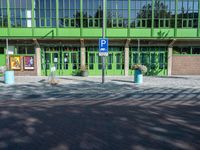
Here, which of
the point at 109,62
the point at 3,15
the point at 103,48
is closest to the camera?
the point at 103,48

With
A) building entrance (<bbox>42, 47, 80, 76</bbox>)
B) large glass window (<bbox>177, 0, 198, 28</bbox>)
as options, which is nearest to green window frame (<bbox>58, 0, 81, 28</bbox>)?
building entrance (<bbox>42, 47, 80, 76</bbox>)

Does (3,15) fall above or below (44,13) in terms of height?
below

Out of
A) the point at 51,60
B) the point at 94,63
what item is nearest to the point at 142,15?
the point at 94,63

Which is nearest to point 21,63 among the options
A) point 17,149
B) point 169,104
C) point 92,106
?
point 92,106

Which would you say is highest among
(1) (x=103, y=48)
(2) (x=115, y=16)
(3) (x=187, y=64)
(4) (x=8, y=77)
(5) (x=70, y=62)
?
(2) (x=115, y=16)

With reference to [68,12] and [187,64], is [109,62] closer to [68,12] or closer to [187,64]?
[68,12]

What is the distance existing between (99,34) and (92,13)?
88.8 inches

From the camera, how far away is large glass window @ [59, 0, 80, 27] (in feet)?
70.5

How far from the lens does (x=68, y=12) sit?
70.6 feet

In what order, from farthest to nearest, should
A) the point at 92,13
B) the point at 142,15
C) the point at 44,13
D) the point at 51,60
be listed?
the point at 51,60 → the point at 142,15 → the point at 92,13 → the point at 44,13

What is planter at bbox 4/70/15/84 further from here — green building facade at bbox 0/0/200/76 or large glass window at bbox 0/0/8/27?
large glass window at bbox 0/0/8/27

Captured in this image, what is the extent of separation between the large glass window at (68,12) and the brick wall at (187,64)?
11.0m

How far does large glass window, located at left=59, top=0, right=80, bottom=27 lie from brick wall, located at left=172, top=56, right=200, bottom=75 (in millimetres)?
11001

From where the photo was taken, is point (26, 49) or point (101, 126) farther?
point (26, 49)
